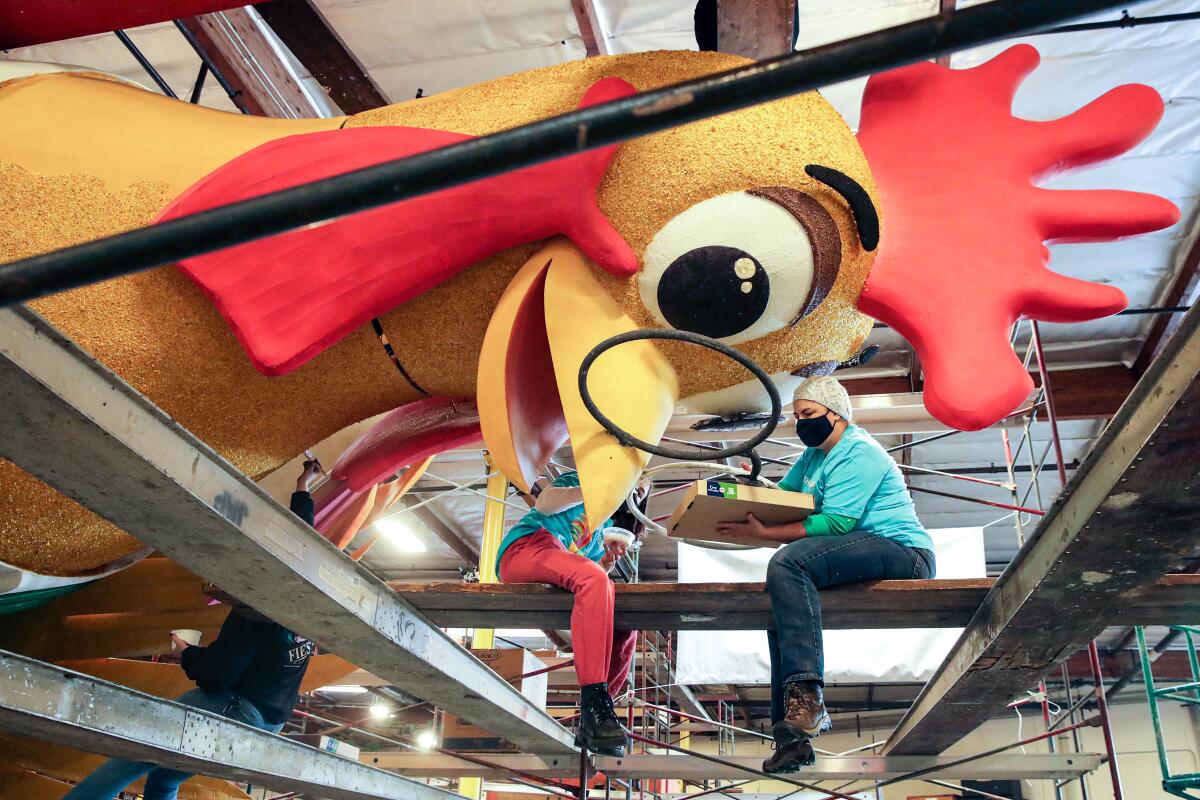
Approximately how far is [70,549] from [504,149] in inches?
75.3

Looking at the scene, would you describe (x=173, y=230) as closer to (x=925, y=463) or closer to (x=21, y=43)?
(x=21, y=43)

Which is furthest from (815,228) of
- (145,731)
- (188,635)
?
(188,635)

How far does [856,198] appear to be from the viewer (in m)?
1.97

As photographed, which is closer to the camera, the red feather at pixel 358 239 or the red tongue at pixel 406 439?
the red feather at pixel 358 239

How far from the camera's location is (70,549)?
2.10 m

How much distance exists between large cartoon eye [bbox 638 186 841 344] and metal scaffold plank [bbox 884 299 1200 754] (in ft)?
2.07

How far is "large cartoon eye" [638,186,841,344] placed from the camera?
6.38ft

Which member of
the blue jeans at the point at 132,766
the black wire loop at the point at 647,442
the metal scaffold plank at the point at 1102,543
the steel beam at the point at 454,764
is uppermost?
the black wire loop at the point at 647,442

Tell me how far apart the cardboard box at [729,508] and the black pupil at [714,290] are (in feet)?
2.05

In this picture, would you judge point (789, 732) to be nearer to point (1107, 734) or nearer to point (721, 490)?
point (721, 490)

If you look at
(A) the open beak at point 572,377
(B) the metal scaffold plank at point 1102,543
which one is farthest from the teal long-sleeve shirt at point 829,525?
(A) the open beak at point 572,377

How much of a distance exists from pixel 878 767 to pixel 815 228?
2799 mm

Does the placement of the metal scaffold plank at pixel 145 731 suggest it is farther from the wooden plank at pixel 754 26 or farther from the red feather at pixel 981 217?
the wooden plank at pixel 754 26

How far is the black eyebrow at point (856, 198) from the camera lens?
1.97 meters
